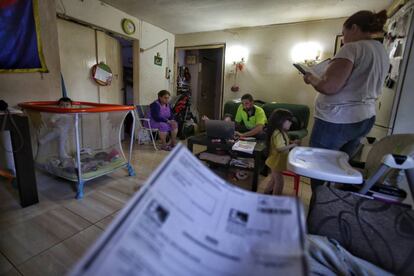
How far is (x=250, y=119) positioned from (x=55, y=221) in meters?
2.26

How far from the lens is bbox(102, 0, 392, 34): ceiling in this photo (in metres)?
2.59

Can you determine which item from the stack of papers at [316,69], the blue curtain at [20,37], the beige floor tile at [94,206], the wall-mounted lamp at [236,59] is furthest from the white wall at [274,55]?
the beige floor tile at [94,206]

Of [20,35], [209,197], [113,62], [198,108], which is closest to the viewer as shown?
[209,197]

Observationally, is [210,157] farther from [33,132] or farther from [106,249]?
[106,249]

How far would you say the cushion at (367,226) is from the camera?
2.19ft

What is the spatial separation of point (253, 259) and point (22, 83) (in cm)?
253

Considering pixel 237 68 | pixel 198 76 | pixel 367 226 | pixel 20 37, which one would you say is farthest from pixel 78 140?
pixel 198 76

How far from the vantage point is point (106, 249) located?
0.23 metres

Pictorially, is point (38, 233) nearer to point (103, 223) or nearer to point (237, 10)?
point (103, 223)

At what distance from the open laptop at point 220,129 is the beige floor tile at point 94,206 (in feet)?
3.53

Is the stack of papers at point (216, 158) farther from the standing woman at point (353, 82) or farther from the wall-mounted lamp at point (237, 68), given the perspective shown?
→ the wall-mounted lamp at point (237, 68)

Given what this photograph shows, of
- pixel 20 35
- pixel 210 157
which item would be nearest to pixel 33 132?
pixel 20 35

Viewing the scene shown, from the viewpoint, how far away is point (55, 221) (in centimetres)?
140

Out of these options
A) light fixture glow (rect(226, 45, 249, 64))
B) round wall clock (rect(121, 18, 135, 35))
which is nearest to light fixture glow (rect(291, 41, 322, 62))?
light fixture glow (rect(226, 45, 249, 64))
